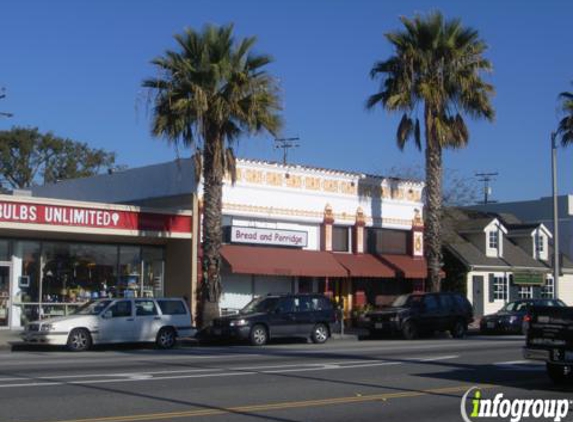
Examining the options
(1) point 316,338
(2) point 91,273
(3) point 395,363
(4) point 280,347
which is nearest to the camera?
(3) point 395,363

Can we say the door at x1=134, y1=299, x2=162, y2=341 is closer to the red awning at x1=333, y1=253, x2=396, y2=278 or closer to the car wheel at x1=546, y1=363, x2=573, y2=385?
the red awning at x1=333, y1=253, x2=396, y2=278

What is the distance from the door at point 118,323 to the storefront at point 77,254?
4.98m

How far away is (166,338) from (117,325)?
1.68m

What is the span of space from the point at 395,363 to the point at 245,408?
7604 millimetres

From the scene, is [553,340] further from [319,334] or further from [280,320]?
[319,334]

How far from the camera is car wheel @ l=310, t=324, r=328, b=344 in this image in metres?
27.2

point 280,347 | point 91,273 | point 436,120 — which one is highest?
point 436,120

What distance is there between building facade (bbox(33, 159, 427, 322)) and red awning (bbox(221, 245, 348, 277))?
1.8 inches

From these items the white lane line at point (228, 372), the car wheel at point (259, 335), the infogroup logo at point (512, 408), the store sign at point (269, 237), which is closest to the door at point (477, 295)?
the store sign at point (269, 237)

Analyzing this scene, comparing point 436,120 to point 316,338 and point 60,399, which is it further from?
point 60,399

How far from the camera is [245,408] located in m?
11.8

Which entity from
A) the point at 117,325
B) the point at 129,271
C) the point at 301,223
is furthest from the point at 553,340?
the point at 301,223

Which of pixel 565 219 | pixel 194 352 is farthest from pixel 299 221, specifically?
pixel 565 219

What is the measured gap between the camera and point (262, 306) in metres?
26.6
